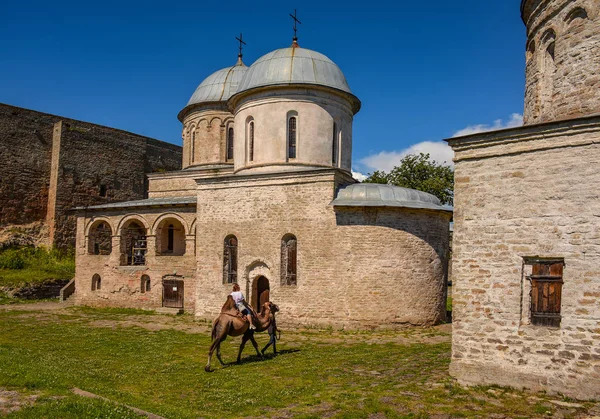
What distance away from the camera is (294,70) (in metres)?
18.9

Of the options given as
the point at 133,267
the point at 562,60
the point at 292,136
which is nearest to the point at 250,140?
the point at 292,136

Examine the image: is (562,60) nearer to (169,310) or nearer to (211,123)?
(169,310)

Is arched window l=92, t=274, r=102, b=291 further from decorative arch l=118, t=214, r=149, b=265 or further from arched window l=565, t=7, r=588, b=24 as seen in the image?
arched window l=565, t=7, r=588, b=24

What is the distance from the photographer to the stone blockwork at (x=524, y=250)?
8.05 metres

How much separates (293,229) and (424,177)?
65.7ft

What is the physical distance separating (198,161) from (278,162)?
727cm

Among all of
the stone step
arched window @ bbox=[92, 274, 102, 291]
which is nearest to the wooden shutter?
the stone step

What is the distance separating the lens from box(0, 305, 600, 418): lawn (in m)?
7.50

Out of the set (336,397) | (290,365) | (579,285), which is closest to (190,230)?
(290,365)

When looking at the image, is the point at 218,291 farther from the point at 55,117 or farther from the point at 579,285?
the point at 55,117

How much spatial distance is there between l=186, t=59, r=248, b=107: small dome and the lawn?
12.4 meters

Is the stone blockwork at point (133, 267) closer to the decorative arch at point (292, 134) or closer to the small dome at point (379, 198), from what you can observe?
the decorative arch at point (292, 134)

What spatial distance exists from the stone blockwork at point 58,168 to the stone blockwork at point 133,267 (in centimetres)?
720

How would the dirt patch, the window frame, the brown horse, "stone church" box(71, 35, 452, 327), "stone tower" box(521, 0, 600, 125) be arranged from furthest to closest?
"stone church" box(71, 35, 452, 327) < the brown horse < "stone tower" box(521, 0, 600, 125) < the window frame < the dirt patch
